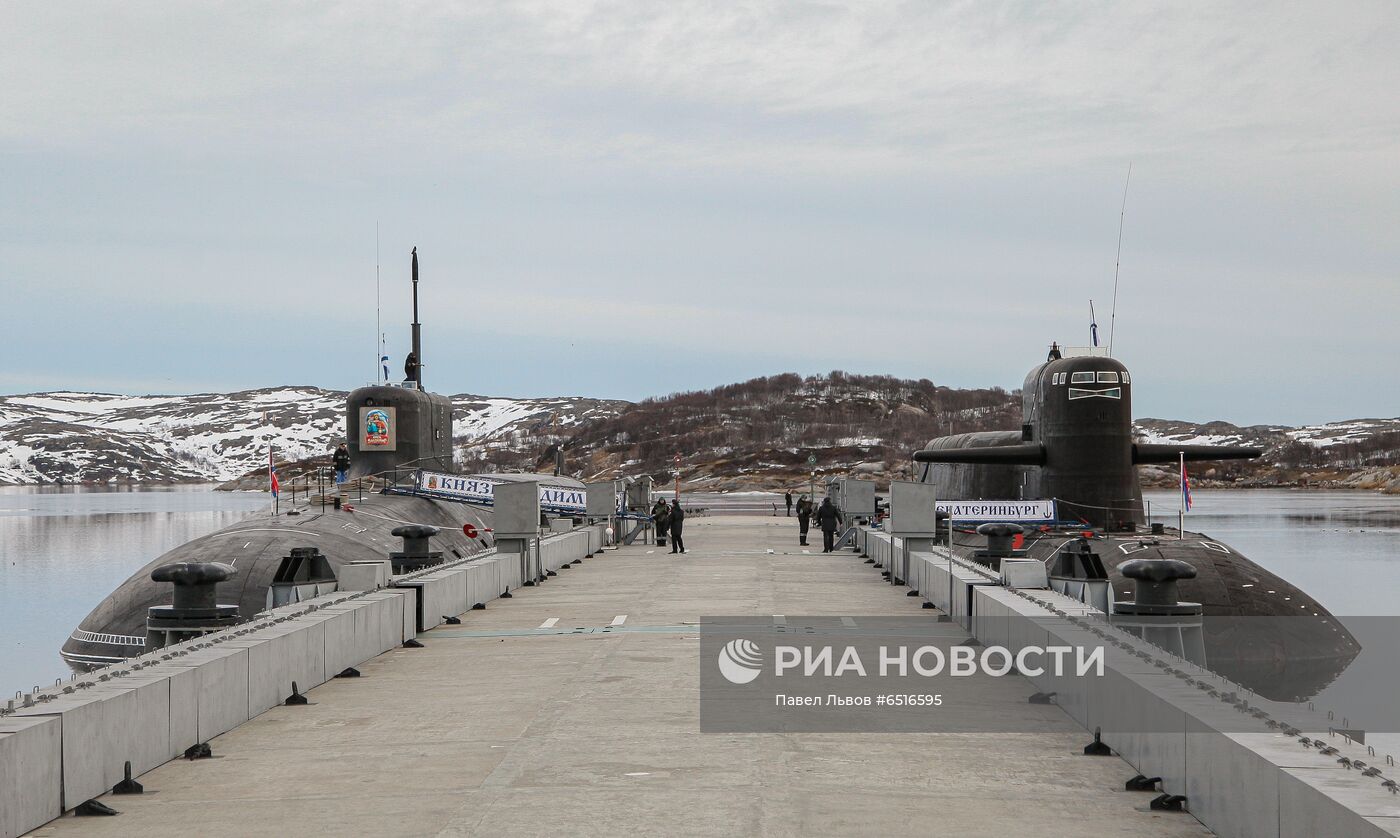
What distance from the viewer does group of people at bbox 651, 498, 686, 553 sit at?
33594 millimetres

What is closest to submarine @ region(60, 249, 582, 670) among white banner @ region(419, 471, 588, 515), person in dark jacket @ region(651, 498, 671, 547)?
white banner @ region(419, 471, 588, 515)

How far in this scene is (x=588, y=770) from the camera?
31.4 feet

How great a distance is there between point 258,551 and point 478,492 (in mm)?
12711

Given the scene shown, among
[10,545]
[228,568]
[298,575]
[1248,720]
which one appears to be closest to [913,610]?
[298,575]

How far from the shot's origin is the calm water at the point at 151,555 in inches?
1850

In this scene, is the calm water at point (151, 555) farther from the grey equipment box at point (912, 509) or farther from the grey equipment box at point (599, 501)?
the grey equipment box at point (912, 509)

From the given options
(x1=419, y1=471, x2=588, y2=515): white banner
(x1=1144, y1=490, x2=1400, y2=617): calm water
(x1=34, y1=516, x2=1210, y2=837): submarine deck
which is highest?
(x1=419, y1=471, x2=588, y2=515): white banner

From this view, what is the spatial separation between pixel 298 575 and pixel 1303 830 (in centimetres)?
1242

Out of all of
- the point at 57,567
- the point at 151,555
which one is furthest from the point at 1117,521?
the point at 151,555

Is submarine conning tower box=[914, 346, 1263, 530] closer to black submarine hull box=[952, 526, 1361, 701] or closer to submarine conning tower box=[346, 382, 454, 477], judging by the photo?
black submarine hull box=[952, 526, 1361, 701]

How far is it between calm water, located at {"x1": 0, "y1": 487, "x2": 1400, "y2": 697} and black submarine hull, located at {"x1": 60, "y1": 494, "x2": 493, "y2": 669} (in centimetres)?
935

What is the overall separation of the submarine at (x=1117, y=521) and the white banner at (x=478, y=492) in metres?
10.4

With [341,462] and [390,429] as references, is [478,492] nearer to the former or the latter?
[390,429]

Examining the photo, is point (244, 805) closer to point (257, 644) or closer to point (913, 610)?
point (257, 644)
